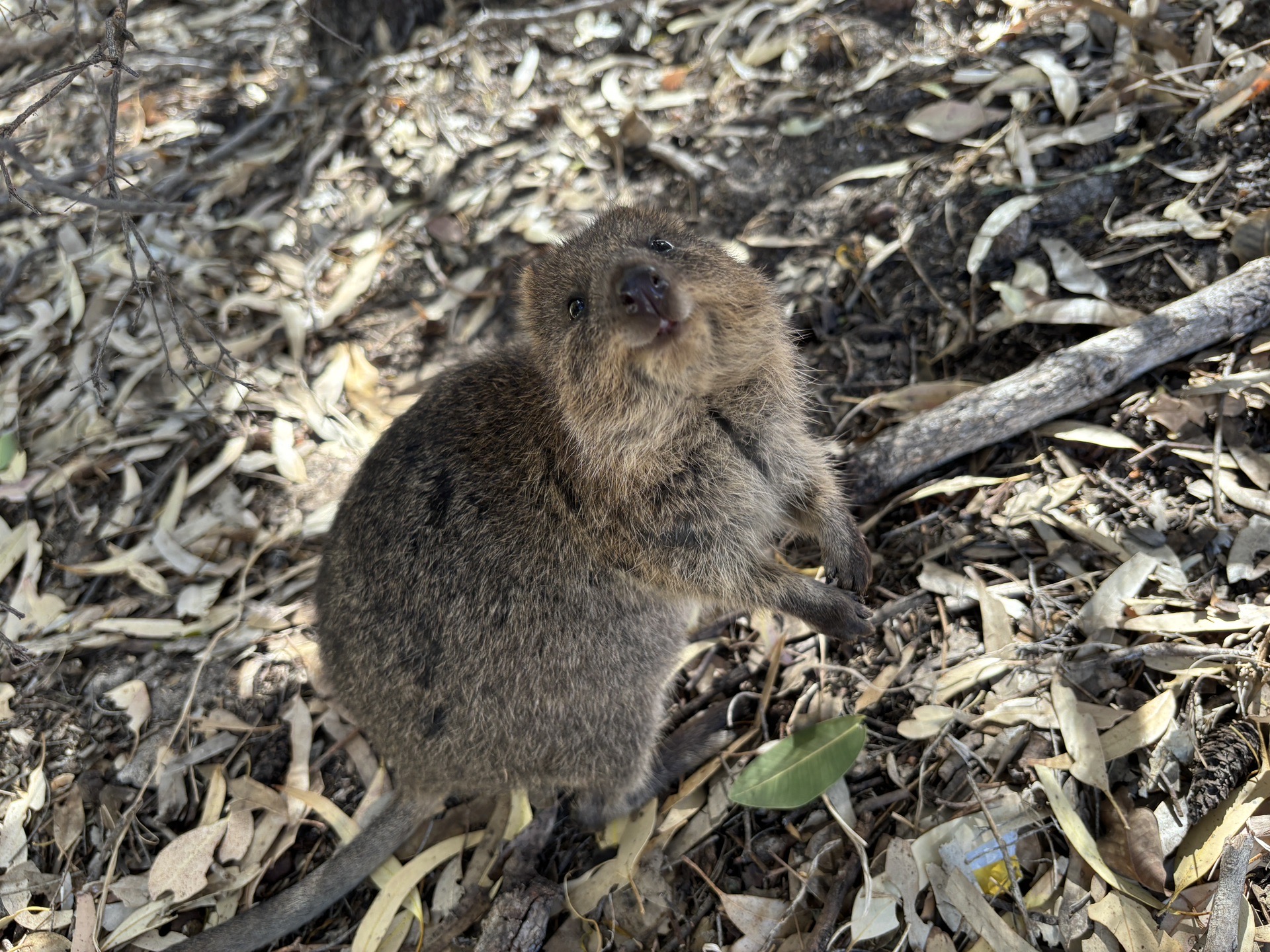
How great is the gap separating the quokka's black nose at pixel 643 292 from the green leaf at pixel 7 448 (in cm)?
390

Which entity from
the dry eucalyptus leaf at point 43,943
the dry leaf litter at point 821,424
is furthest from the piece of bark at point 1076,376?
the dry eucalyptus leaf at point 43,943

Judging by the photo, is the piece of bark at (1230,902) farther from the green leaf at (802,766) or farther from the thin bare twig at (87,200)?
Answer: the thin bare twig at (87,200)

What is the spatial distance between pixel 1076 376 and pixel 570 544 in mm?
2211

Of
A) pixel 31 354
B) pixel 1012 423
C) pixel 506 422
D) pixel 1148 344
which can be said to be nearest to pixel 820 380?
pixel 1012 423

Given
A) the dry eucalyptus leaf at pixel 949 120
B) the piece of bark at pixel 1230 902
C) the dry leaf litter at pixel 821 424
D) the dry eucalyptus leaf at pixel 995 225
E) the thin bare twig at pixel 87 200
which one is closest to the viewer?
the piece of bark at pixel 1230 902

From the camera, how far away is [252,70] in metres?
6.26

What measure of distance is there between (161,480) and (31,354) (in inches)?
53.7

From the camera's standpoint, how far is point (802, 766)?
10.7 feet

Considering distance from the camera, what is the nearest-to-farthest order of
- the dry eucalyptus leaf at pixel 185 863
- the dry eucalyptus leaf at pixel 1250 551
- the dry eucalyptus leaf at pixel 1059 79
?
1. the dry eucalyptus leaf at pixel 1250 551
2. the dry eucalyptus leaf at pixel 185 863
3. the dry eucalyptus leaf at pixel 1059 79

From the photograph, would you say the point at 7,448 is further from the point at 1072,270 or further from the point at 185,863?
the point at 1072,270

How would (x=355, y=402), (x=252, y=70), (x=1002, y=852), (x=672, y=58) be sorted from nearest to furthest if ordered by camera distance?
(x=1002, y=852) → (x=355, y=402) → (x=672, y=58) → (x=252, y=70)

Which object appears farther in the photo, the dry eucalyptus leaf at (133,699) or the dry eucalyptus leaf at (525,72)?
the dry eucalyptus leaf at (525,72)

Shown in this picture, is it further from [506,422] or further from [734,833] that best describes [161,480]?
[734,833]

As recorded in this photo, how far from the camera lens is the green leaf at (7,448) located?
4.69 meters
